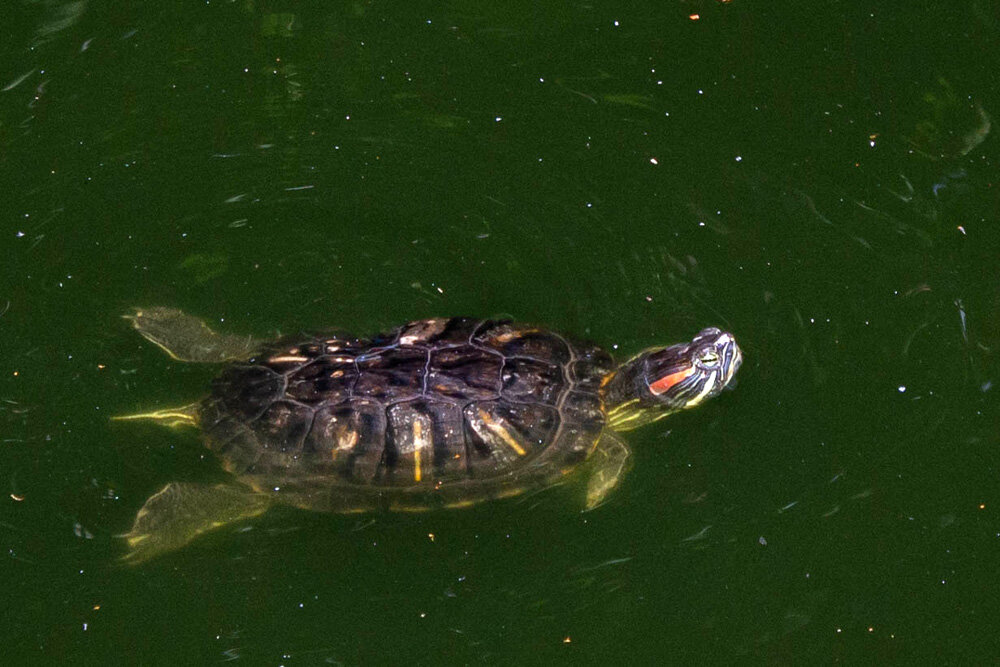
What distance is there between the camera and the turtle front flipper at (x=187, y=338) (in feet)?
17.7

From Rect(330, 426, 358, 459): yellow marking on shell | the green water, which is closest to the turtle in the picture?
Rect(330, 426, 358, 459): yellow marking on shell

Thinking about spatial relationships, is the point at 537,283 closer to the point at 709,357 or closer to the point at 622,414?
the point at 622,414

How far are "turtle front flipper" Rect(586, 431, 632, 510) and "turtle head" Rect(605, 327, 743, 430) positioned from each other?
129 mm

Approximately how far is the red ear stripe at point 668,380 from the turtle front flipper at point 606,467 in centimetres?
30

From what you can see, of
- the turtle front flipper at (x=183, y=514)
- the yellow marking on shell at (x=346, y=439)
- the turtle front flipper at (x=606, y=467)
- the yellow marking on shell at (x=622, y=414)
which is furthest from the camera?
the yellow marking on shell at (x=622, y=414)

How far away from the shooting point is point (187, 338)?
5.43m

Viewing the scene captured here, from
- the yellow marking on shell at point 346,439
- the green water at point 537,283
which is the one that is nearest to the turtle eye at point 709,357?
the green water at point 537,283

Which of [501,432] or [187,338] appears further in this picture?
[187,338]

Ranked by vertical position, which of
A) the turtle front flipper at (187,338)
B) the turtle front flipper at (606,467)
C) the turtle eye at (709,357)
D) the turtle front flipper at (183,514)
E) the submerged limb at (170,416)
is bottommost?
the turtle front flipper at (183,514)

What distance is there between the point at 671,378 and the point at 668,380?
0.06ft

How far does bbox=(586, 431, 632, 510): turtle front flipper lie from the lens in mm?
5102

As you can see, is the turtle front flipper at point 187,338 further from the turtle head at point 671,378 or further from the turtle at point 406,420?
the turtle head at point 671,378

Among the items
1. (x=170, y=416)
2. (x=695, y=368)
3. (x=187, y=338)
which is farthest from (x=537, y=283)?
(x=170, y=416)

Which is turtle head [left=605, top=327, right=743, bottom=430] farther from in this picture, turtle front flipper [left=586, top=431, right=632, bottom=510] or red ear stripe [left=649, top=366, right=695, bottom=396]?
turtle front flipper [left=586, top=431, right=632, bottom=510]
